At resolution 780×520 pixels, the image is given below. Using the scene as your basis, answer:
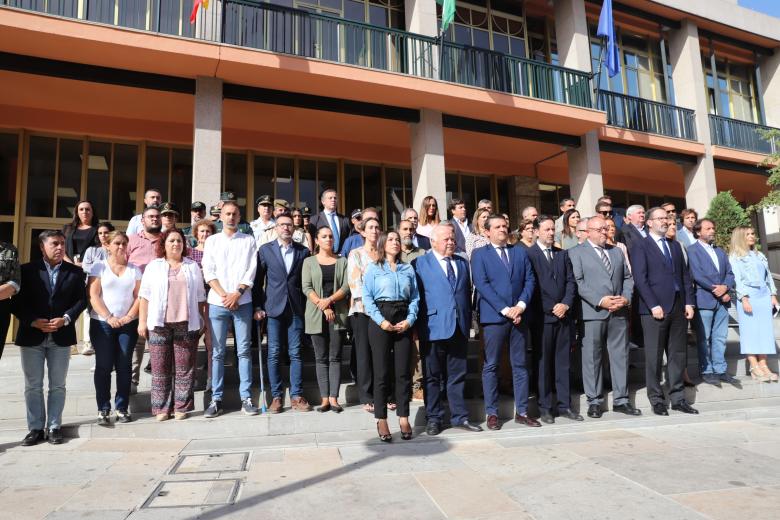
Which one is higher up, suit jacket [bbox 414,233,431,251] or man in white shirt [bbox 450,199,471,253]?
man in white shirt [bbox 450,199,471,253]

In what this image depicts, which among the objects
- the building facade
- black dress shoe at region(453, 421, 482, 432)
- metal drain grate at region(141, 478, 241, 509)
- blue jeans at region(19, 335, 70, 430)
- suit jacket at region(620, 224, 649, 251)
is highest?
the building facade

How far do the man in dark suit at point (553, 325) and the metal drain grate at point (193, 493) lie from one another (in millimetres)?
3304

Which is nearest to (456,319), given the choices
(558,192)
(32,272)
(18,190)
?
(32,272)

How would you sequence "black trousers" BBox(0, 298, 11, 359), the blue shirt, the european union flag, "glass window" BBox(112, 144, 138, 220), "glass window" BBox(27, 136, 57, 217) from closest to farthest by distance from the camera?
"black trousers" BBox(0, 298, 11, 359) → the blue shirt → "glass window" BBox(27, 136, 57, 217) → "glass window" BBox(112, 144, 138, 220) → the european union flag

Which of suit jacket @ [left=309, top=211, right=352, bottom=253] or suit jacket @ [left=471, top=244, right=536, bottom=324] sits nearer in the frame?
suit jacket @ [left=471, top=244, right=536, bottom=324]

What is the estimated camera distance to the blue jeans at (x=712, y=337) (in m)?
6.41

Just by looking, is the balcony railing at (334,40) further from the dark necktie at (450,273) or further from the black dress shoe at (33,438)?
the black dress shoe at (33,438)

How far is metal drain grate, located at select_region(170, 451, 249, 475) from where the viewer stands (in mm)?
3836

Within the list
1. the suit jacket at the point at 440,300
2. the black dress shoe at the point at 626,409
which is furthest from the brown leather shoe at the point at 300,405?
the black dress shoe at the point at 626,409

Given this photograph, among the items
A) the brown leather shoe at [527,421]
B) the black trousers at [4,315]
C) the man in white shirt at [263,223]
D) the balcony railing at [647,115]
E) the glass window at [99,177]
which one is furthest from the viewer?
the balcony railing at [647,115]

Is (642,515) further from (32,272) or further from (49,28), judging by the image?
(49,28)

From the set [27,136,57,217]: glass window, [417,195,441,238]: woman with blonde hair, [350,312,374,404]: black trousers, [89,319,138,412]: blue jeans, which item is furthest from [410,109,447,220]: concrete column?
[27,136,57,217]: glass window

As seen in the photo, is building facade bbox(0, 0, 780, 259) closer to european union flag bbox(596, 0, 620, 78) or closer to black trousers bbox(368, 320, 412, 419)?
european union flag bbox(596, 0, 620, 78)

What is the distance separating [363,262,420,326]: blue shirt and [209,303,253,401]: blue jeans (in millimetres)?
1370
